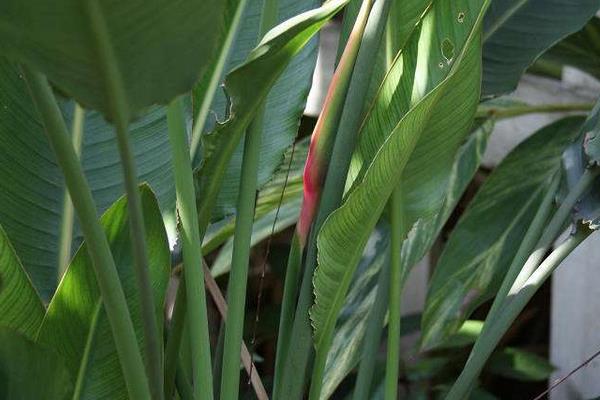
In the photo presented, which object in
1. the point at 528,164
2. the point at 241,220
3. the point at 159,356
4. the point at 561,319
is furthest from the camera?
the point at 561,319

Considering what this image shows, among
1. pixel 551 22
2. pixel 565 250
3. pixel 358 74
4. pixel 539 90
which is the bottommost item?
pixel 565 250

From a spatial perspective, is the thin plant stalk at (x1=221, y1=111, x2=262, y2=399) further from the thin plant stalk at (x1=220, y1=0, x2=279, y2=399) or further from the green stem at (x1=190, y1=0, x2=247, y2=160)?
the green stem at (x1=190, y1=0, x2=247, y2=160)

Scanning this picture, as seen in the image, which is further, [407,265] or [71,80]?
[407,265]

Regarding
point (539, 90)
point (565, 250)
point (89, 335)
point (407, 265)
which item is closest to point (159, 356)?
point (89, 335)

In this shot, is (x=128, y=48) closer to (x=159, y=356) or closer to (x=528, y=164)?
(x=159, y=356)

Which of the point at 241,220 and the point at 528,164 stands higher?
the point at 528,164

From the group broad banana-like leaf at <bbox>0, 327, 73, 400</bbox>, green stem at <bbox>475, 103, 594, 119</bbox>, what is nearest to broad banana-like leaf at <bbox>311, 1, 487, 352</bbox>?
broad banana-like leaf at <bbox>0, 327, 73, 400</bbox>

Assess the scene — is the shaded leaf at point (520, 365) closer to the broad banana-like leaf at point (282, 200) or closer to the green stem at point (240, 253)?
the broad banana-like leaf at point (282, 200)

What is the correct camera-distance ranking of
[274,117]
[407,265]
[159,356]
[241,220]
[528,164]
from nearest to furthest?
[159,356] → [241,220] → [274,117] → [407,265] → [528,164]
